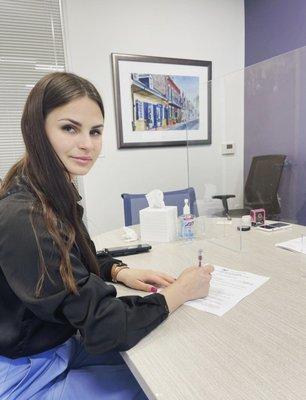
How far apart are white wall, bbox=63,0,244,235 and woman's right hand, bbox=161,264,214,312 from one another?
1297 mm

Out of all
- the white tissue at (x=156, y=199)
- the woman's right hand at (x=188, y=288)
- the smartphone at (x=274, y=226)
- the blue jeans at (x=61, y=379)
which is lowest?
the blue jeans at (x=61, y=379)

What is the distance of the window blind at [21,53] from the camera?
2426mm

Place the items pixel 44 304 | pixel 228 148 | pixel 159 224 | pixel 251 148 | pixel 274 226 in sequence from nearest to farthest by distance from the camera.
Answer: pixel 44 304 → pixel 159 224 → pixel 274 226 → pixel 251 148 → pixel 228 148

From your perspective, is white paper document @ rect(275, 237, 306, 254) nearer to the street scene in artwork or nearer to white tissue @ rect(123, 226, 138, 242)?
white tissue @ rect(123, 226, 138, 242)

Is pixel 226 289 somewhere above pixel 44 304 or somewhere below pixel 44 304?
below

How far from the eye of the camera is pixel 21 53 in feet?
8.13

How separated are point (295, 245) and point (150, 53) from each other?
214cm

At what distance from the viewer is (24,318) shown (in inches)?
29.9

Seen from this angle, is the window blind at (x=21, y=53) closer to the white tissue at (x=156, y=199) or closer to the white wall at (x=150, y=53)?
the white wall at (x=150, y=53)

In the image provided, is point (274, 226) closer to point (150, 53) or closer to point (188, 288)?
point (188, 288)

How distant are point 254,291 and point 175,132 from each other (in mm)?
2211

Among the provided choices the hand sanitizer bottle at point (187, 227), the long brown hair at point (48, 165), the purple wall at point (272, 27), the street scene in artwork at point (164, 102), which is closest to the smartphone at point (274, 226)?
the hand sanitizer bottle at point (187, 227)

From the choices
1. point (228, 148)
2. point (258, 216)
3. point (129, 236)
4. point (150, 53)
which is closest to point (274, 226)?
point (258, 216)

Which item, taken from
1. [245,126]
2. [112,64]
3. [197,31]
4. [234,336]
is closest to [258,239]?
[234,336]
